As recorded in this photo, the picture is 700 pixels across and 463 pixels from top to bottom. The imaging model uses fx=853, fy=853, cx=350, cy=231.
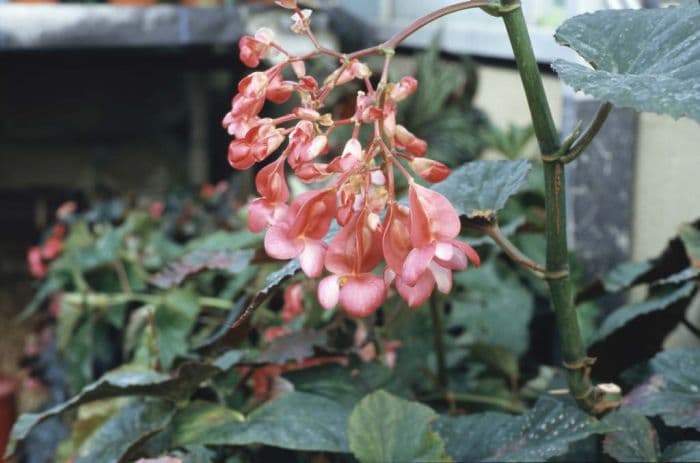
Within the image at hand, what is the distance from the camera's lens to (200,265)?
3.24 ft

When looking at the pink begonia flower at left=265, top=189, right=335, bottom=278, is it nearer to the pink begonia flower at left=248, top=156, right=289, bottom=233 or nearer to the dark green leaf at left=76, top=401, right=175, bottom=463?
the pink begonia flower at left=248, top=156, right=289, bottom=233

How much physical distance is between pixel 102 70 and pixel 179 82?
36 centimetres

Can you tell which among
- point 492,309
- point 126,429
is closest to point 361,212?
point 126,429

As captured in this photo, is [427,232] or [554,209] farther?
[554,209]

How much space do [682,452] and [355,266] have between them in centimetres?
35

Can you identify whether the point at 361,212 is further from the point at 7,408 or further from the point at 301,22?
the point at 7,408

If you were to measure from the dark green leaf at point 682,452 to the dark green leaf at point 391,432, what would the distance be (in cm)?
19

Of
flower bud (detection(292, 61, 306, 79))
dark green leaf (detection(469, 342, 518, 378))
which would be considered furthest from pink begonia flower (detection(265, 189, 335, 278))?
dark green leaf (detection(469, 342, 518, 378))

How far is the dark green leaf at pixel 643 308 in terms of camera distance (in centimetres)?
93

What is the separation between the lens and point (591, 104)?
4.91 feet

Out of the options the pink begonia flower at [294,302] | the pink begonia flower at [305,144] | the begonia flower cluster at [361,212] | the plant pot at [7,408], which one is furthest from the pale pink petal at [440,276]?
the plant pot at [7,408]

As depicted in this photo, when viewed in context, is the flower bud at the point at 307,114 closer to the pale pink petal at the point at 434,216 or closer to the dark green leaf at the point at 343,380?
the pale pink petal at the point at 434,216

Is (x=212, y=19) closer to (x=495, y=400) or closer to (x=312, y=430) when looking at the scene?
A: (x=495, y=400)

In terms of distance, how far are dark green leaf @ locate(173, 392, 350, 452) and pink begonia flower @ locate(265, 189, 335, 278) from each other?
28 centimetres
